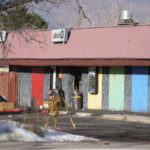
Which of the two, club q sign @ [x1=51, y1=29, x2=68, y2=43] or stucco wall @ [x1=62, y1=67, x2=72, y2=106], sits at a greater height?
club q sign @ [x1=51, y1=29, x2=68, y2=43]

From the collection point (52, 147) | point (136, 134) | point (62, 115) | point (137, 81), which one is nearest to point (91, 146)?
point (52, 147)

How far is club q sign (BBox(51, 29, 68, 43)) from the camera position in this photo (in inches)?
1056

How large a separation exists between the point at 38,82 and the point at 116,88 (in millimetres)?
6049

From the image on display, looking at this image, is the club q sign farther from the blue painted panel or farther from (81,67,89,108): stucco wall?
the blue painted panel

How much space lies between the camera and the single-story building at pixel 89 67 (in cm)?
2430

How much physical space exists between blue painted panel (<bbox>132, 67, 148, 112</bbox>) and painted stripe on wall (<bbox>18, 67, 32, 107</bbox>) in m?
7.86

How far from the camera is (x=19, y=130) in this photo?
11.5m

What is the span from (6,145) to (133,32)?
15479 millimetres

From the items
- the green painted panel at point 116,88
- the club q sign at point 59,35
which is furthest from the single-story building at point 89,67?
the club q sign at point 59,35

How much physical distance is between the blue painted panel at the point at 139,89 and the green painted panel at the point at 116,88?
0.78m

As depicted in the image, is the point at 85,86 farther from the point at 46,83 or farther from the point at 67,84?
the point at 46,83

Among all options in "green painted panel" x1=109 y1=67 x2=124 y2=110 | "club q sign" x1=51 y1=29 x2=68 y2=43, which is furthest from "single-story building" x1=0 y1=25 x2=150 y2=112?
"club q sign" x1=51 y1=29 x2=68 y2=43

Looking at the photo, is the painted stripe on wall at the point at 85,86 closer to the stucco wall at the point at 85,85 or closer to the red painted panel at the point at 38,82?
the stucco wall at the point at 85,85

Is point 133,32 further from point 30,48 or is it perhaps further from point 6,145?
point 6,145
